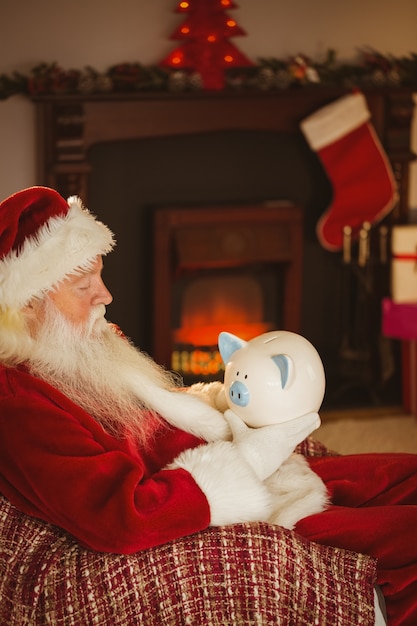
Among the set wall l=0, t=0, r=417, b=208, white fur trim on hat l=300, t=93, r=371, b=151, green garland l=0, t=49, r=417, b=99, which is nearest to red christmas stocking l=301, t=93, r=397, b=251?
white fur trim on hat l=300, t=93, r=371, b=151

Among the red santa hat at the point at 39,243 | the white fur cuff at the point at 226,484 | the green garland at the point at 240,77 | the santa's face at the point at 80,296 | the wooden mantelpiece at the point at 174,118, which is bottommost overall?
the white fur cuff at the point at 226,484

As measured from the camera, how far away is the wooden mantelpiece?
12.3ft

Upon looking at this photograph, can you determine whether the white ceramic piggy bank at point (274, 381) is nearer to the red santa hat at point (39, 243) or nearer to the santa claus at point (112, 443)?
the santa claus at point (112, 443)

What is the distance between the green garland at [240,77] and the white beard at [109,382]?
1.89m

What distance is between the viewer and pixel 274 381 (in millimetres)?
1925

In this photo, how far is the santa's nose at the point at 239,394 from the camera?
1944mm

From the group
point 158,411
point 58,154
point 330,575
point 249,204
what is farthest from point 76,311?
point 249,204

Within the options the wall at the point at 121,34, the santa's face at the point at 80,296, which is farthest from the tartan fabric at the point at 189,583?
the wall at the point at 121,34

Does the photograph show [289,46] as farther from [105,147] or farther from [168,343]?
[168,343]

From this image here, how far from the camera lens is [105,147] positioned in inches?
155

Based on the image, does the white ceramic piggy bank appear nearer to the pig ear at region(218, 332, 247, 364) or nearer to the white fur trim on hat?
the pig ear at region(218, 332, 247, 364)

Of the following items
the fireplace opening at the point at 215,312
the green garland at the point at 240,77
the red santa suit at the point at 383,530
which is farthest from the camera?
the fireplace opening at the point at 215,312

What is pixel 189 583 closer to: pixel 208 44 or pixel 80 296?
pixel 80 296

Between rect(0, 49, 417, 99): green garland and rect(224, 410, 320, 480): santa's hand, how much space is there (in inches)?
85.7
